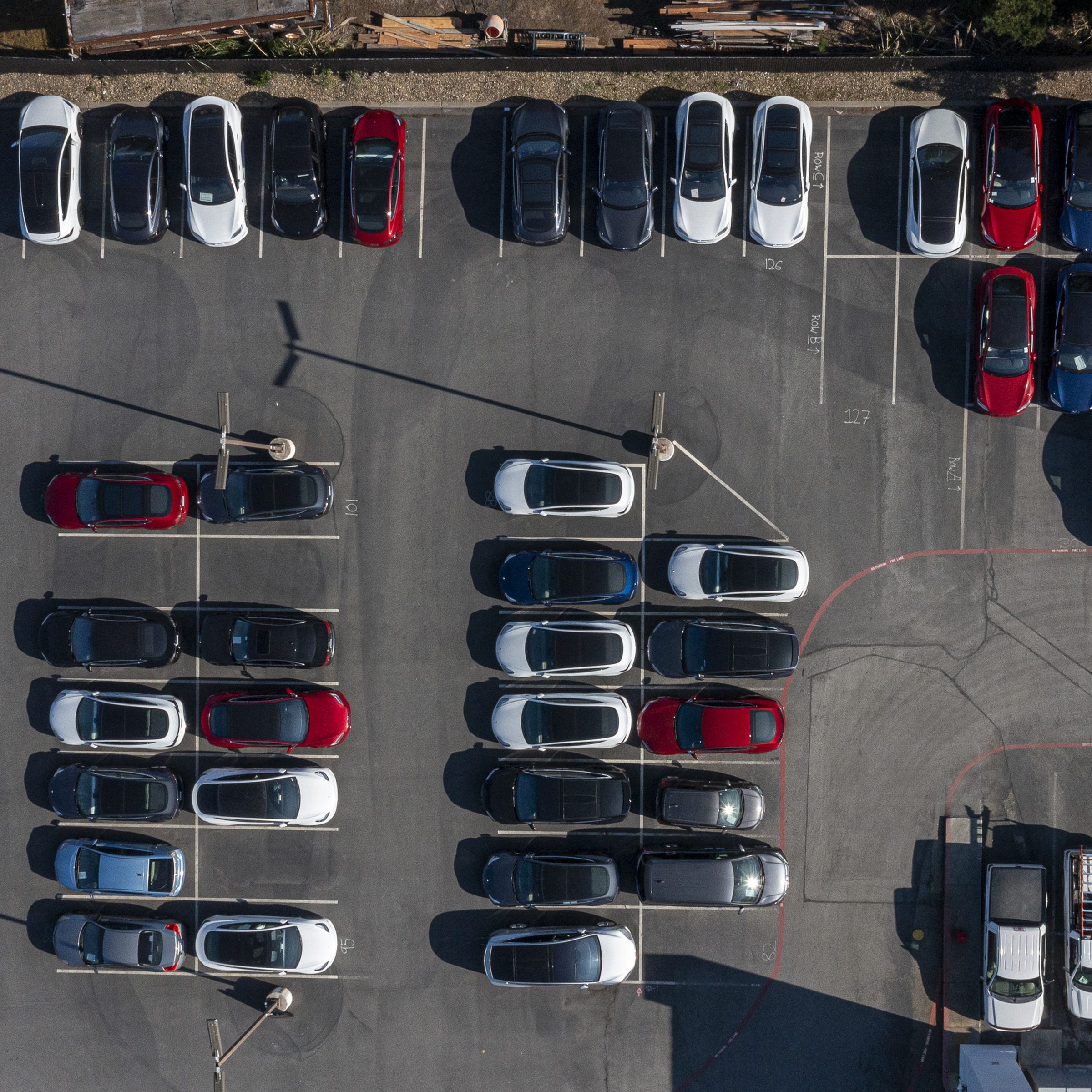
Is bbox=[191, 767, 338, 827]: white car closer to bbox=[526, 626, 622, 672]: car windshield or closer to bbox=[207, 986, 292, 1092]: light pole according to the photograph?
bbox=[207, 986, 292, 1092]: light pole

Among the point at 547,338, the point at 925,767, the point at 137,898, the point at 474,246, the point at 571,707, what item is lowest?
the point at 137,898

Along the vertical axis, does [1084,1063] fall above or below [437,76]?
below

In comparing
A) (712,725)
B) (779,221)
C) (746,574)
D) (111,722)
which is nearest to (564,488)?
(746,574)

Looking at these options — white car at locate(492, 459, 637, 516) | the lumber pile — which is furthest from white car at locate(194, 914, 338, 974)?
the lumber pile

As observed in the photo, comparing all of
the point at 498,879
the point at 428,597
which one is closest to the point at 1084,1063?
the point at 498,879

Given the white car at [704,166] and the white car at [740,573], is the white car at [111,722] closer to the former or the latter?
the white car at [740,573]

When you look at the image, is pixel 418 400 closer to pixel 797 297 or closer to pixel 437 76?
pixel 437 76

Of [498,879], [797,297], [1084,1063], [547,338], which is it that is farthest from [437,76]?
[1084,1063]
